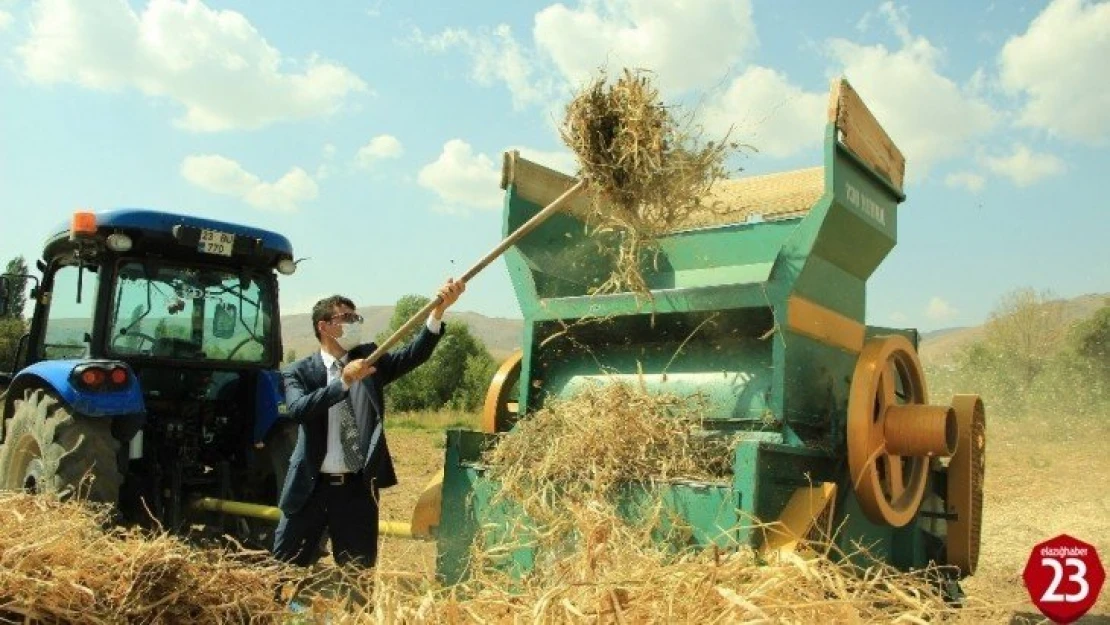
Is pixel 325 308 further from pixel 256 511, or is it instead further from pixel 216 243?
pixel 216 243

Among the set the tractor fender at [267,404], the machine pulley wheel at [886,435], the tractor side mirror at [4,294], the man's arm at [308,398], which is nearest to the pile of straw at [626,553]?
the machine pulley wheel at [886,435]

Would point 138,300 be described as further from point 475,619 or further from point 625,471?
point 475,619

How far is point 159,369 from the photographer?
18.2 feet

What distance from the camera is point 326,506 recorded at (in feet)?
12.8

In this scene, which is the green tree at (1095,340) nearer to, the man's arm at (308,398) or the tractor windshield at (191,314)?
the tractor windshield at (191,314)

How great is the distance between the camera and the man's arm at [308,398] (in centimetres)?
370

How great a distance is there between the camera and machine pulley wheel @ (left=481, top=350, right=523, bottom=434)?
4.79m

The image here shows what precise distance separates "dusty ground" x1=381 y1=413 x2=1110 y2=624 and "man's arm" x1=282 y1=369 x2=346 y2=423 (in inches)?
38.8

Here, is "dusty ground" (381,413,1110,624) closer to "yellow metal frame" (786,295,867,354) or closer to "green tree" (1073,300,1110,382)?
"yellow metal frame" (786,295,867,354)

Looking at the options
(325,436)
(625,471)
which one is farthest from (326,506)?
(625,471)

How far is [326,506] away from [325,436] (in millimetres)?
290

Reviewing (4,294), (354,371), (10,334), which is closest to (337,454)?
(354,371)

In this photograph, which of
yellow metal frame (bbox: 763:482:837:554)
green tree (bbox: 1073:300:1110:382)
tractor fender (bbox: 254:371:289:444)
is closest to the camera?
yellow metal frame (bbox: 763:482:837:554)

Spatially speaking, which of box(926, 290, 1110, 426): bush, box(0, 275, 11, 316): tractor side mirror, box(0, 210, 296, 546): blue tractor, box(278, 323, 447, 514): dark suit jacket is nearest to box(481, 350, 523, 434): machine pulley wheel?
box(278, 323, 447, 514): dark suit jacket
